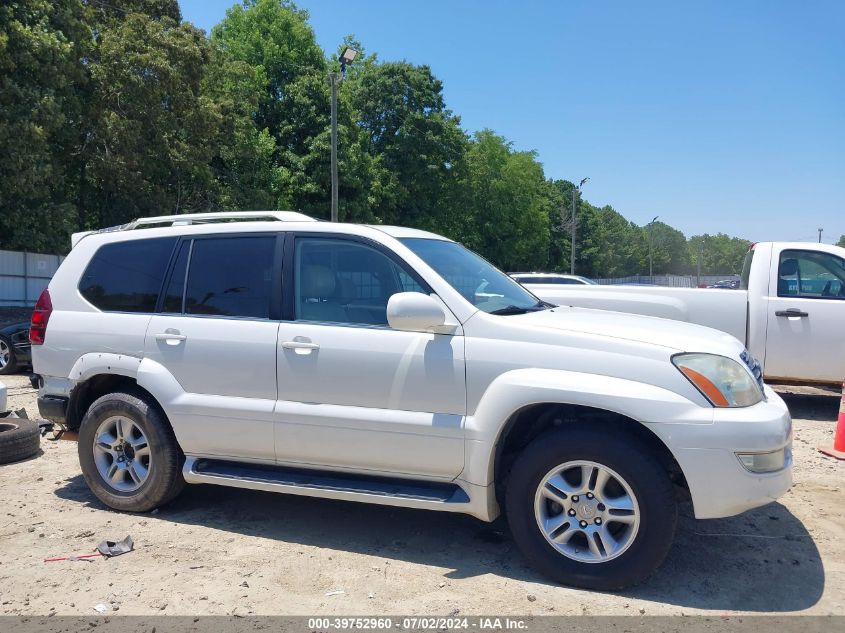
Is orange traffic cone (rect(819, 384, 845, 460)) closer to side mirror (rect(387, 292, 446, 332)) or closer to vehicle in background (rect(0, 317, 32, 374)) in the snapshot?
side mirror (rect(387, 292, 446, 332))

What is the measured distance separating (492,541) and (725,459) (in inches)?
62.5

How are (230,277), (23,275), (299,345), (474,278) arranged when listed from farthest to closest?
(23,275) → (230,277) → (474,278) → (299,345)

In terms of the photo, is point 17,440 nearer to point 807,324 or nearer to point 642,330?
point 642,330

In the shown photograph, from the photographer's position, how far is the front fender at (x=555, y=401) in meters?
3.45

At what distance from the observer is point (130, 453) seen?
15.7 ft

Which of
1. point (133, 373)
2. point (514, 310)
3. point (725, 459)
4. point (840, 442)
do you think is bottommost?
point (840, 442)

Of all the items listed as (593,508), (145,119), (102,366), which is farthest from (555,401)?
(145,119)

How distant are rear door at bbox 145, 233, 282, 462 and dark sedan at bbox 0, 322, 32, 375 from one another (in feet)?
26.3

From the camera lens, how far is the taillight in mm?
5035

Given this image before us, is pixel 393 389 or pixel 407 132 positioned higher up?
pixel 407 132

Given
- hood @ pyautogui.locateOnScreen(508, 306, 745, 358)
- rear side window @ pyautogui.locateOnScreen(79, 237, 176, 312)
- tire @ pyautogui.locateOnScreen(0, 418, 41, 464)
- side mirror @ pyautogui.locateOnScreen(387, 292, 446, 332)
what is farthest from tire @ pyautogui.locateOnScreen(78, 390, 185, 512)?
hood @ pyautogui.locateOnScreen(508, 306, 745, 358)

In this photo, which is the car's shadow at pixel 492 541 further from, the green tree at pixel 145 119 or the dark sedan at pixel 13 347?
the green tree at pixel 145 119

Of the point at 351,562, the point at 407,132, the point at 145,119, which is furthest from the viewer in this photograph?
the point at 407,132

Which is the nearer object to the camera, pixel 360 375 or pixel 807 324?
pixel 360 375
